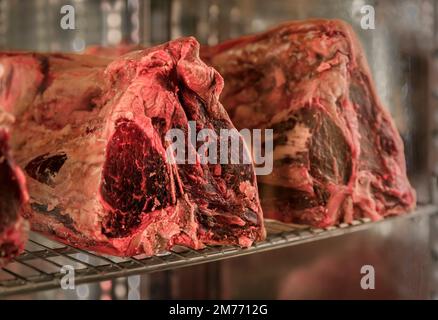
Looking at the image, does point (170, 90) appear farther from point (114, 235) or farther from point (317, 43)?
point (317, 43)

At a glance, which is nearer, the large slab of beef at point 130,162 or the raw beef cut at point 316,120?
the large slab of beef at point 130,162

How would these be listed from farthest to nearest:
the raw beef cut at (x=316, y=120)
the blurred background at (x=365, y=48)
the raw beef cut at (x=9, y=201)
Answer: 1. the blurred background at (x=365, y=48)
2. the raw beef cut at (x=316, y=120)
3. the raw beef cut at (x=9, y=201)

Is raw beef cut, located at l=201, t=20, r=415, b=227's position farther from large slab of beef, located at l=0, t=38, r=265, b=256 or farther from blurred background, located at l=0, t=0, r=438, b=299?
large slab of beef, located at l=0, t=38, r=265, b=256

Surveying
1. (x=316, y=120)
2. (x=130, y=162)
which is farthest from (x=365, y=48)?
(x=130, y=162)

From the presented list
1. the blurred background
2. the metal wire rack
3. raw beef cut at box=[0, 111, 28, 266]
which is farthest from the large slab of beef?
the blurred background

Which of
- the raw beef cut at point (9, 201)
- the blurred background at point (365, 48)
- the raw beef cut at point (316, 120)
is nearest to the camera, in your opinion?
the raw beef cut at point (9, 201)

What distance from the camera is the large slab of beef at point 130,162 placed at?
0.91 m

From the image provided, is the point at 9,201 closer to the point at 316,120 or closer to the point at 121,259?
the point at 121,259

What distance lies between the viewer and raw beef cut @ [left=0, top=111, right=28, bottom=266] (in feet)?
2.43

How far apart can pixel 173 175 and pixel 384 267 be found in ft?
2.57

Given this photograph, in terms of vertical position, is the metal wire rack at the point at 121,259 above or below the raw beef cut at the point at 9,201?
below

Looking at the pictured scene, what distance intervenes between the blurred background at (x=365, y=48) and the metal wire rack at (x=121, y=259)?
0.22 m

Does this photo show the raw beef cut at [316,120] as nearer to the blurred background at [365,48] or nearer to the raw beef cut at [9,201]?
the blurred background at [365,48]

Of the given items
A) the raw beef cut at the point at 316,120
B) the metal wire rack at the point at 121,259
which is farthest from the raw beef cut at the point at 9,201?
the raw beef cut at the point at 316,120
